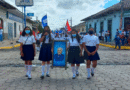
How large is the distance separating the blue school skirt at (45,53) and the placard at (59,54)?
0.19m

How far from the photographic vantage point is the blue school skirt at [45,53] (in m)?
5.76

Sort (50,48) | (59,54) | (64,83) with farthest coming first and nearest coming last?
(59,54) < (50,48) < (64,83)

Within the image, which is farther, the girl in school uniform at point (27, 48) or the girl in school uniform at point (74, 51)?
the girl in school uniform at point (74, 51)

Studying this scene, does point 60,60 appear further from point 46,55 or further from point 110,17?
point 110,17

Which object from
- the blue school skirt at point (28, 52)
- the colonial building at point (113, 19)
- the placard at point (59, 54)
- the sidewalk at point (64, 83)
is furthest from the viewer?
the colonial building at point (113, 19)

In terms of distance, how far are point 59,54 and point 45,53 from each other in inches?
21.6

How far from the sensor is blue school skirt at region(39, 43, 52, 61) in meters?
5.76

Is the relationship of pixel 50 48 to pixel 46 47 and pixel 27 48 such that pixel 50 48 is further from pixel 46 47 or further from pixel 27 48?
pixel 27 48

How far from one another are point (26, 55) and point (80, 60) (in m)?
1.84

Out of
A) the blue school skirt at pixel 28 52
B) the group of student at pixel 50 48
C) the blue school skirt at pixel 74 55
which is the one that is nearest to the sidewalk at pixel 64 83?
the group of student at pixel 50 48

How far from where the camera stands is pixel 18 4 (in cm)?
873

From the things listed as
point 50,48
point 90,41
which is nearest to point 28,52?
point 50,48

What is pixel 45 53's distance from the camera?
5770 mm

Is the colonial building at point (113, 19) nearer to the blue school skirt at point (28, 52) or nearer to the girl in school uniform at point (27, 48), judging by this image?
the girl in school uniform at point (27, 48)
